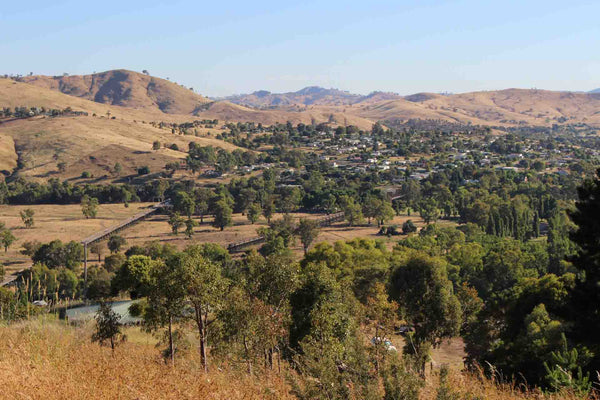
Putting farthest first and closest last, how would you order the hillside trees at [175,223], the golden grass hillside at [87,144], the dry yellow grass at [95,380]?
the golden grass hillside at [87,144], the hillside trees at [175,223], the dry yellow grass at [95,380]

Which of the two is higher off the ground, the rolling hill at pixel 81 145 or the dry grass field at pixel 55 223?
the rolling hill at pixel 81 145

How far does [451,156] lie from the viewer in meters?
151

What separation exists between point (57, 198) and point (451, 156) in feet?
339

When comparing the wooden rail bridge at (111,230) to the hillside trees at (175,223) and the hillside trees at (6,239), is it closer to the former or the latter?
the hillside trees at (6,239)

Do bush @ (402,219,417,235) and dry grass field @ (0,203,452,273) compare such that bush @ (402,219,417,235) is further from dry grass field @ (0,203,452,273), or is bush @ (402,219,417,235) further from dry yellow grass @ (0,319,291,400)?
dry yellow grass @ (0,319,291,400)

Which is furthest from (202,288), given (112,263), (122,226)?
(122,226)

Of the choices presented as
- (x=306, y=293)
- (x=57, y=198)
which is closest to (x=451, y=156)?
(x=57, y=198)

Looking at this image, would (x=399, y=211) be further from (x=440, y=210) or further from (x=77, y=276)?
(x=77, y=276)

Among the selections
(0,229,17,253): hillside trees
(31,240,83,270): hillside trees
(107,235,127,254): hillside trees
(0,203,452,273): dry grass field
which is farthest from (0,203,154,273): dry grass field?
(107,235,127,254): hillside trees

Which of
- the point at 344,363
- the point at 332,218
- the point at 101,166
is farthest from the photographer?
the point at 101,166

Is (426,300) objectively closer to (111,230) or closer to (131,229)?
(111,230)

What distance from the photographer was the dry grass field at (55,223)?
66.2m

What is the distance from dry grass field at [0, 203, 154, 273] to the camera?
2608 inches

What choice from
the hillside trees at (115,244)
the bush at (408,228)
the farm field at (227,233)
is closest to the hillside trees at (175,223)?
the farm field at (227,233)
